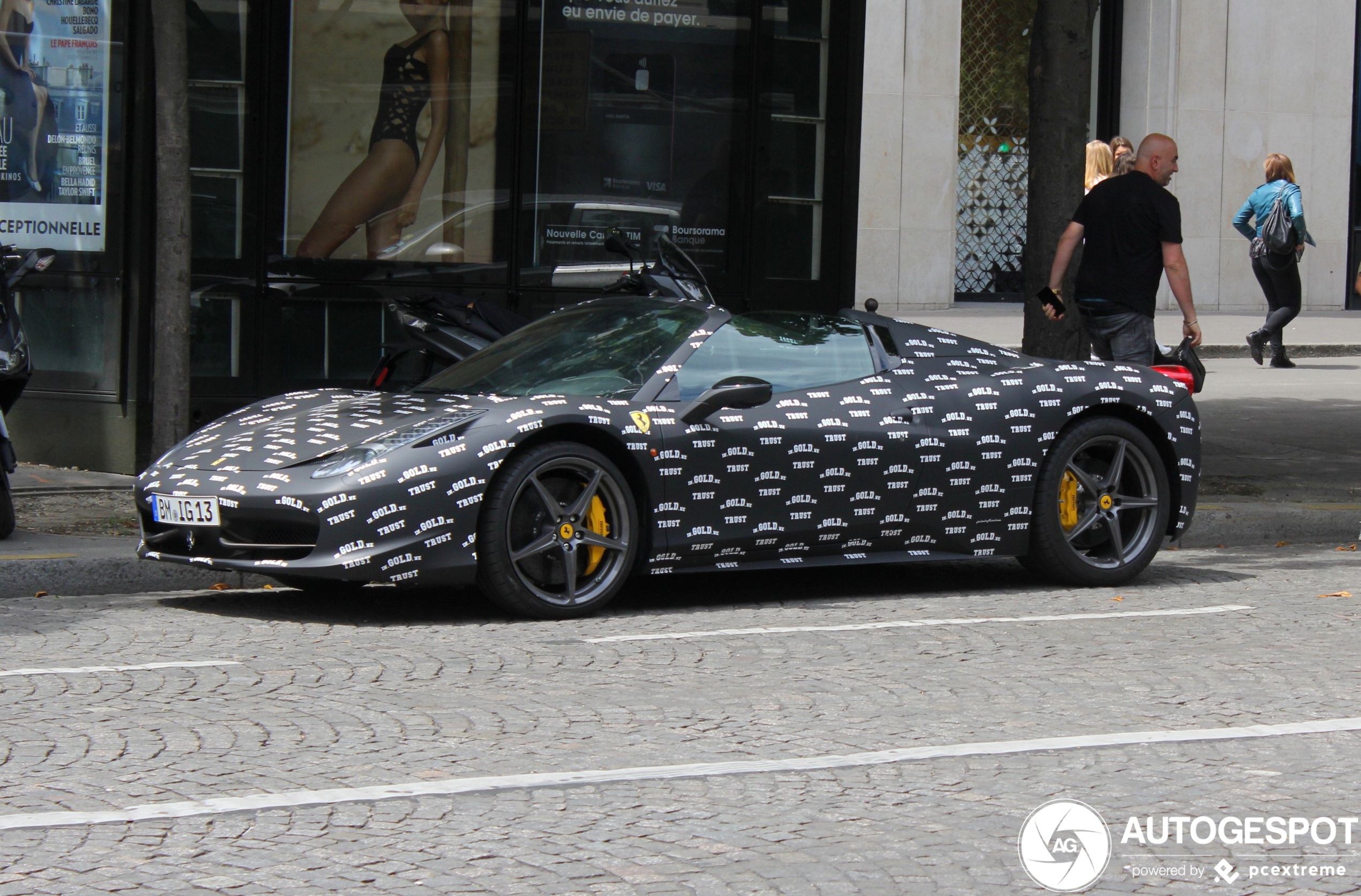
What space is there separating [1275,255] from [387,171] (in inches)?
390

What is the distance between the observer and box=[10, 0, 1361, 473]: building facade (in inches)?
430

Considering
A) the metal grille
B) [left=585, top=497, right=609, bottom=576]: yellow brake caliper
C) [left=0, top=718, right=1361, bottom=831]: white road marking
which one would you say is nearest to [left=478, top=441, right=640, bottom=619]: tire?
[left=585, top=497, right=609, bottom=576]: yellow brake caliper

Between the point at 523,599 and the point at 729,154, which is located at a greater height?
the point at 729,154

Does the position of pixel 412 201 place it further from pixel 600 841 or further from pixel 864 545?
pixel 600 841

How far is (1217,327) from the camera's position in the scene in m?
21.9

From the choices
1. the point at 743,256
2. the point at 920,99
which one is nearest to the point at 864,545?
the point at 743,256

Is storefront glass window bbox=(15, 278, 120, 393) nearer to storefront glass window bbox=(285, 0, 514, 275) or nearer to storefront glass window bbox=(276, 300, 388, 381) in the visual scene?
storefront glass window bbox=(276, 300, 388, 381)

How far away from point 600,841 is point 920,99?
19716mm

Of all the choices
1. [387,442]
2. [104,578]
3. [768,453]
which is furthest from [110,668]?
[768,453]

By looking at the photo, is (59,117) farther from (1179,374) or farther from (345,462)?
(1179,374)

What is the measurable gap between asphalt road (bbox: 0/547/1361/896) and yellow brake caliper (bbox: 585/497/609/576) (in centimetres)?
30

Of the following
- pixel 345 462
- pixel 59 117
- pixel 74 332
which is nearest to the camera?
pixel 345 462

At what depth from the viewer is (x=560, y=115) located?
12.1m

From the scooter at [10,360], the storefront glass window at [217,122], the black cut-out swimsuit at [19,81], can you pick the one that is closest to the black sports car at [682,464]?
the scooter at [10,360]
